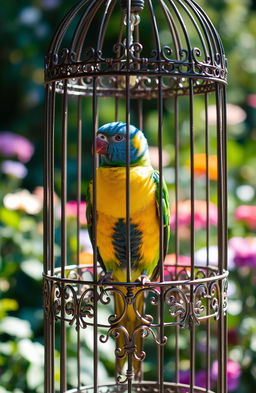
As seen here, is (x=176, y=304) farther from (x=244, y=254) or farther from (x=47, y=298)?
(x=244, y=254)

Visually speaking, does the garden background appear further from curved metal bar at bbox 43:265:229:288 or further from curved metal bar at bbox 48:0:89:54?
curved metal bar at bbox 48:0:89:54

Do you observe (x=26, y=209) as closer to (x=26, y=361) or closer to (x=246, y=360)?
(x=26, y=361)

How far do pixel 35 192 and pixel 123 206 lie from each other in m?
1.98

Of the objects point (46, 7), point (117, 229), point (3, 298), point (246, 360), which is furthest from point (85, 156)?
point (117, 229)

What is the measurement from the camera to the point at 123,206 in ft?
6.72

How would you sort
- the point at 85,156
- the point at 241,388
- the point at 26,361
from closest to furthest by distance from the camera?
1. the point at 26,361
2. the point at 241,388
3. the point at 85,156

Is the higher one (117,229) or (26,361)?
(117,229)

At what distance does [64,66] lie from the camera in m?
1.89

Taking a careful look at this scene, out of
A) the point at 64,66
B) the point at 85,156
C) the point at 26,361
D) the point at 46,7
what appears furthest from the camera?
the point at 46,7

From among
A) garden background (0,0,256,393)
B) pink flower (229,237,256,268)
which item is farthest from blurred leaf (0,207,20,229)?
pink flower (229,237,256,268)

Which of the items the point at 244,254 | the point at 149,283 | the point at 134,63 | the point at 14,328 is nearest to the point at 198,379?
the point at 244,254

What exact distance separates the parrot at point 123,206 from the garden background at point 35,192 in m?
0.81

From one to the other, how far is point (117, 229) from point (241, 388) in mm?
1478

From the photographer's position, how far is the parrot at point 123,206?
6.74 ft
